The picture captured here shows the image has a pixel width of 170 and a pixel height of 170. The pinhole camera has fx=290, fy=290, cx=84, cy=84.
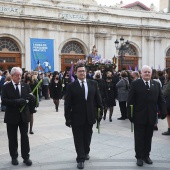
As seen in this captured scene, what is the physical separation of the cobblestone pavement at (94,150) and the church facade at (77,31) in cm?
1450

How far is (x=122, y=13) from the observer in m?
30.8

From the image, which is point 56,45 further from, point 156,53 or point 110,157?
point 110,157

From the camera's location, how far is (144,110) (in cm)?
544

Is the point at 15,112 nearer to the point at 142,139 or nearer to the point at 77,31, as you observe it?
the point at 142,139

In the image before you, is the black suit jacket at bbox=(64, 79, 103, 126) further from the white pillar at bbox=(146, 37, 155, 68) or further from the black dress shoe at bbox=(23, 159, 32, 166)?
the white pillar at bbox=(146, 37, 155, 68)

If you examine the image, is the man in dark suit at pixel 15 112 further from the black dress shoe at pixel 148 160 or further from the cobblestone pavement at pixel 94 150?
the black dress shoe at pixel 148 160

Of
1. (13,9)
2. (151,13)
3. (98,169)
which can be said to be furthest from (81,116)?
(151,13)

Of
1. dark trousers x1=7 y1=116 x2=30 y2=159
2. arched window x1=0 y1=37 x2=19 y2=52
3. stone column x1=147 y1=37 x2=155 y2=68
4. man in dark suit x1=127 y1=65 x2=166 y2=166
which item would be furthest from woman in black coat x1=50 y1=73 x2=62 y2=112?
stone column x1=147 y1=37 x2=155 y2=68

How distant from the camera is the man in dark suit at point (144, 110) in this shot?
5418 millimetres

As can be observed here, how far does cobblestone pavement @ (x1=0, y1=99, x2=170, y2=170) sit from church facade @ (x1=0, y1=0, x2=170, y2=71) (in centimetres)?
1450

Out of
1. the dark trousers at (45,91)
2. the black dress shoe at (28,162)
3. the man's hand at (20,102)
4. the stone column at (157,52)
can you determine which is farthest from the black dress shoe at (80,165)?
the stone column at (157,52)

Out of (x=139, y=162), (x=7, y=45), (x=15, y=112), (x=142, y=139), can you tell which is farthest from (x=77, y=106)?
(x=7, y=45)

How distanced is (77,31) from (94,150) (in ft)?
71.5

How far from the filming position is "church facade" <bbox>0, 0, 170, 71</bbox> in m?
24.4
